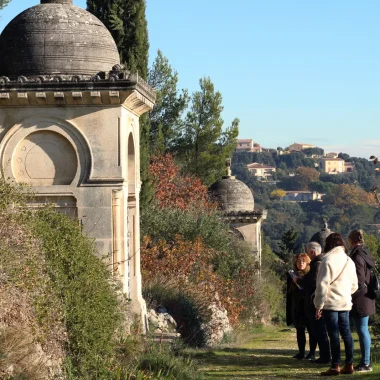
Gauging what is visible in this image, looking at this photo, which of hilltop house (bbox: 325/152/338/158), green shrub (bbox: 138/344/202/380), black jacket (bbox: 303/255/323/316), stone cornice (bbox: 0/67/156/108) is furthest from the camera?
hilltop house (bbox: 325/152/338/158)


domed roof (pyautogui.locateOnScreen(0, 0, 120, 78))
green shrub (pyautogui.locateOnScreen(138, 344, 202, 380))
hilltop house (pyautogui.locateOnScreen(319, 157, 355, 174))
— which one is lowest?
green shrub (pyautogui.locateOnScreen(138, 344, 202, 380))

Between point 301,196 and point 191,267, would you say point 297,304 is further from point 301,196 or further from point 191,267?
point 301,196

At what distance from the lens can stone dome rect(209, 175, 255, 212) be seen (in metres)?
35.8

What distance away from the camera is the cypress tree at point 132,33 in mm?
26812

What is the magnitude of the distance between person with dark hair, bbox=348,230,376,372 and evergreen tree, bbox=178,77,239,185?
31045 mm

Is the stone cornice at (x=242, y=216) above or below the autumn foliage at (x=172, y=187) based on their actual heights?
below

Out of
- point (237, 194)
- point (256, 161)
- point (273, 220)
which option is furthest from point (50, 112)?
point (256, 161)

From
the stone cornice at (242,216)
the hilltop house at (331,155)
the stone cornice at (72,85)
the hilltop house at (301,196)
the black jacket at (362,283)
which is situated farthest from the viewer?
the hilltop house at (331,155)

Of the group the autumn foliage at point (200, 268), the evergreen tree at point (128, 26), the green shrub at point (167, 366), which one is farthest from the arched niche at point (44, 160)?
the evergreen tree at point (128, 26)

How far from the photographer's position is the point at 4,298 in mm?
8969

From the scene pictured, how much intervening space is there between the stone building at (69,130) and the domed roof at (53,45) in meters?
0.02

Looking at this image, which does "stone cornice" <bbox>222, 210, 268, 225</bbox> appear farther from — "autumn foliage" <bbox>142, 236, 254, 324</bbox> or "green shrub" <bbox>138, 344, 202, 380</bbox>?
"green shrub" <bbox>138, 344, 202, 380</bbox>

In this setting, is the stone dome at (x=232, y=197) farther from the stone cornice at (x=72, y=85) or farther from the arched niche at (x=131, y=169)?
the stone cornice at (x=72, y=85)

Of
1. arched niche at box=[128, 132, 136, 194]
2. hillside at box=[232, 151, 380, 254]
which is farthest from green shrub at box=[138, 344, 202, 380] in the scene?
hillside at box=[232, 151, 380, 254]
